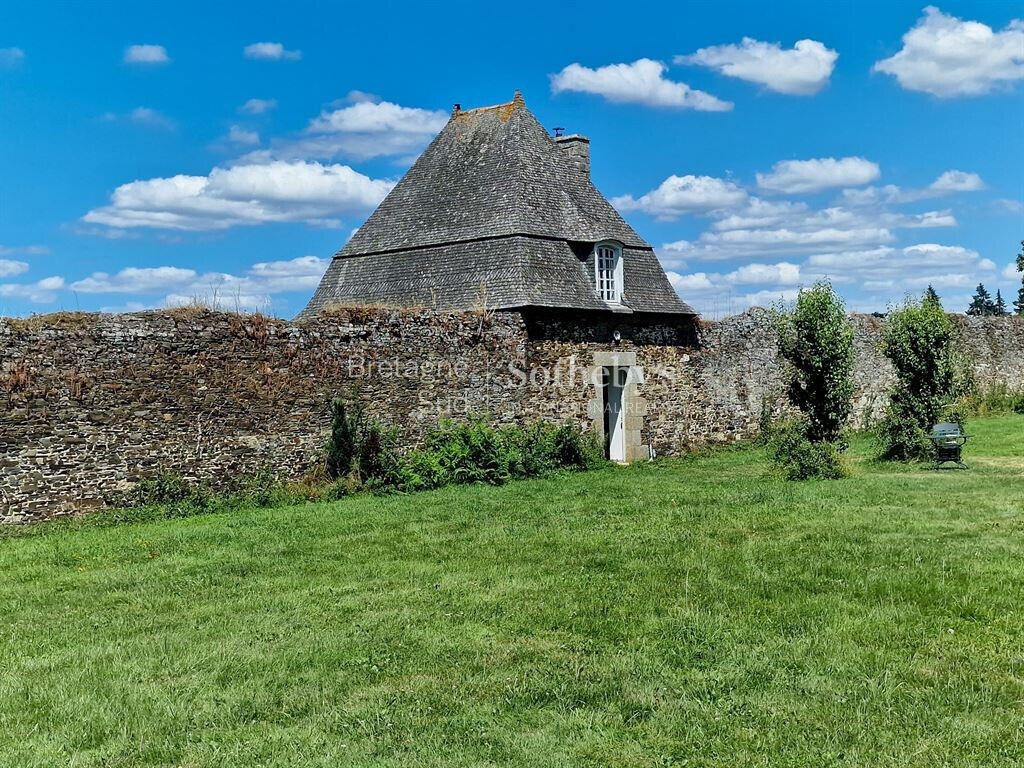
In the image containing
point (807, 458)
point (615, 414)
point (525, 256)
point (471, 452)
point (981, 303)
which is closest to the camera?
point (807, 458)

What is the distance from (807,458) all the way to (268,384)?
32.2 feet

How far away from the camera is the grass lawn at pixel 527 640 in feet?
20.6

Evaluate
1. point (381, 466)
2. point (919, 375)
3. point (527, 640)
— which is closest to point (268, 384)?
point (381, 466)

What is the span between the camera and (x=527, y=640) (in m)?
8.30

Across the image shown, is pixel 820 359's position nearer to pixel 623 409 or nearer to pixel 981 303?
pixel 623 409

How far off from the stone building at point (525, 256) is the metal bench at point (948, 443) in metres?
6.46

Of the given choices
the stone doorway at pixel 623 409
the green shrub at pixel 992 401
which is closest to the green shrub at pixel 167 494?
the stone doorway at pixel 623 409

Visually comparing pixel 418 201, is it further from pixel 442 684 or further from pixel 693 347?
pixel 442 684

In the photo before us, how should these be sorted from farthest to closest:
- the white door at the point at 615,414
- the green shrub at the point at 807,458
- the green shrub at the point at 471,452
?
the white door at the point at 615,414
the green shrub at the point at 471,452
the green shrub at the point at 807,458

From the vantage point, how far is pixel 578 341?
21656 mm

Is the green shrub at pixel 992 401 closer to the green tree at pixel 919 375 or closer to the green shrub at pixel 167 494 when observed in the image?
the green tree at pixel 919 375

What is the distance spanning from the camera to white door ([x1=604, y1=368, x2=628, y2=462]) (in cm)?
2298

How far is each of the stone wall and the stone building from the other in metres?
0.17

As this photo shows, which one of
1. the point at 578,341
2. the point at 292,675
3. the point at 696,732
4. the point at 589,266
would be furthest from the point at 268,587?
the point at 589,266
